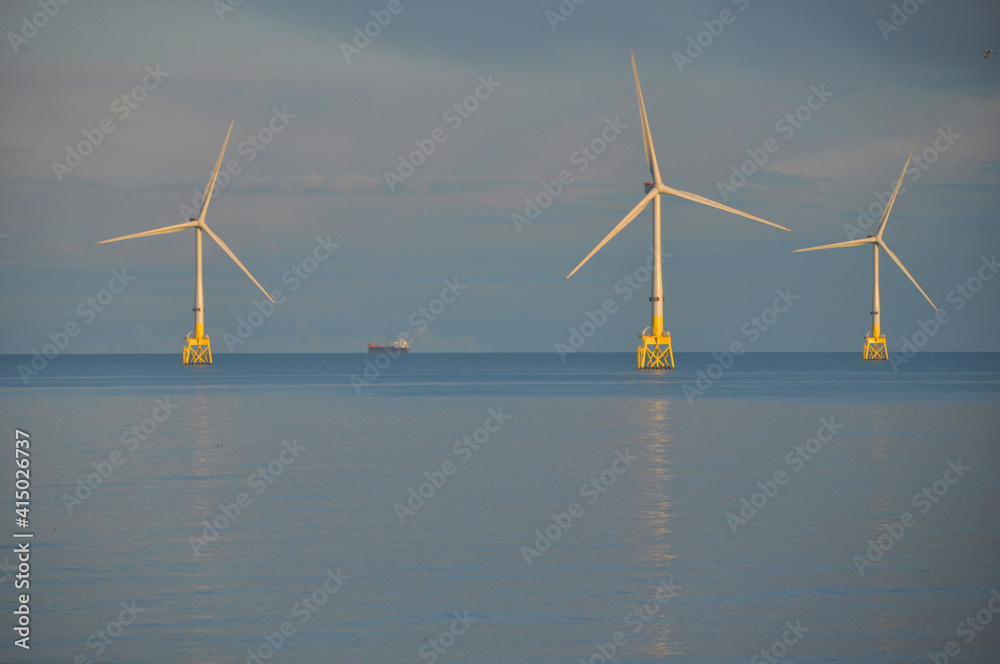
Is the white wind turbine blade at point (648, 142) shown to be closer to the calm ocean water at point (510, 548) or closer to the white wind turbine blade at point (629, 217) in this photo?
the white wind turbine blade at point (629, 217)

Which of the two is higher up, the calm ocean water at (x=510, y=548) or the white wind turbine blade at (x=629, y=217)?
the white wind turbine blade at (x=629, y=217)

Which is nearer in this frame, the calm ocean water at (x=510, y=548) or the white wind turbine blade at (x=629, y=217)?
the calm ocean water at (x=510, y=548)

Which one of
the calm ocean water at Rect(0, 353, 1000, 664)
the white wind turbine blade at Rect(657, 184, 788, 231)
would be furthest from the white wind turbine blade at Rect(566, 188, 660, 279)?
the calm ocean water at Rect(0, 353, 1000, 664)

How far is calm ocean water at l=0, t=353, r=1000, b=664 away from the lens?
19938mm

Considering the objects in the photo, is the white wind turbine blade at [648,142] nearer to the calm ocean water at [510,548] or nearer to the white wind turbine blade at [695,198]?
the white wind turbine blade at [695,198]

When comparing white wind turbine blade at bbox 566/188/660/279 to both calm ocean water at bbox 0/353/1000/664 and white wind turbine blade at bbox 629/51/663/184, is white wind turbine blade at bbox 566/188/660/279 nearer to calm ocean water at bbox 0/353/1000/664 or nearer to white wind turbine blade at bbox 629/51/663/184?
white wind turbine blade at bbox 629/51/663/184

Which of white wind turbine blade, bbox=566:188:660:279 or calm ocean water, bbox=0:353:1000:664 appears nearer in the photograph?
calm ocean water, bbox=0:353:1000:664

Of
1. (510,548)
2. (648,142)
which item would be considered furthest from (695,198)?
(510,548)

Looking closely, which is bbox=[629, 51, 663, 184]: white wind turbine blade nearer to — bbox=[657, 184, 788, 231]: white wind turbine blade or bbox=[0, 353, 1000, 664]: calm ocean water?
bbox=[657, 184, 788, 231]: white wind turbine blade

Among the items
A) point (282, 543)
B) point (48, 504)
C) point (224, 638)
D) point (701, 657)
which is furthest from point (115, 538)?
point (701, 657)

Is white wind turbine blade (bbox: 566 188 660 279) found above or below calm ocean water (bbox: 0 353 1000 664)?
above

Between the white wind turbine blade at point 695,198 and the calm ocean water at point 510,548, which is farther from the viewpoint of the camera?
the white wind turbine blade at point 695,198

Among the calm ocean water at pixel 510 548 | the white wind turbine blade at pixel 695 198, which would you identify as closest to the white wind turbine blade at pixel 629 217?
the white wind turbine blade at pixel 695 198

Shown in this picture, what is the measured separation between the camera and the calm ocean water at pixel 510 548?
19938 mm
